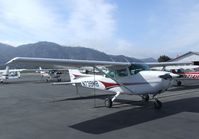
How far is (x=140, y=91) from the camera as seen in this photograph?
401 inches

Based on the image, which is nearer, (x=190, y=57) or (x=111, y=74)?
(x=111, y=74)

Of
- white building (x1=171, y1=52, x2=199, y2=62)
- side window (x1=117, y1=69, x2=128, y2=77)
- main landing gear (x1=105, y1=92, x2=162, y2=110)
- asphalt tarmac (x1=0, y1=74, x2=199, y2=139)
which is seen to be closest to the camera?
asphalt tarmac (x1=0, y1=74, x2=199, y2=139)

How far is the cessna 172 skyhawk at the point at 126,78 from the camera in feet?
31.2

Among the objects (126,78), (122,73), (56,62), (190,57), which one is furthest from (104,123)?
(190,57)

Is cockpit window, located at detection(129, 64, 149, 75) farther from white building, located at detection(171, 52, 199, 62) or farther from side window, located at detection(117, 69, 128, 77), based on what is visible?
white building, located at detection(171, 52, 199, 62)

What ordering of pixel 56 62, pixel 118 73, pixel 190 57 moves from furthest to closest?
pixel 190 57, pixel 118 73, pixel 56 62

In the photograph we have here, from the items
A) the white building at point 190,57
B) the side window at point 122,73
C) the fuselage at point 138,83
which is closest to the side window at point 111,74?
the fuselage at point 138,83

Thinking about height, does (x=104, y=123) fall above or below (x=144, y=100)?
below

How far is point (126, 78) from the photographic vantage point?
10680 millimetres

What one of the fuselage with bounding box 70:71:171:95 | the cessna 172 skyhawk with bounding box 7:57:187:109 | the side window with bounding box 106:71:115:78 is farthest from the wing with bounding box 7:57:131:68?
the fuselage with bounding box 70:71:171:95

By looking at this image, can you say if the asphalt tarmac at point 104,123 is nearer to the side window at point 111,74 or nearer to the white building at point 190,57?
the side window at point 111,74

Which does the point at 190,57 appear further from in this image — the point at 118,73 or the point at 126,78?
the point at 126,78

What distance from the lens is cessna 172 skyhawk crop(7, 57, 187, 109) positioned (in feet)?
31.2

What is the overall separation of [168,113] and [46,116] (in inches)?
171
